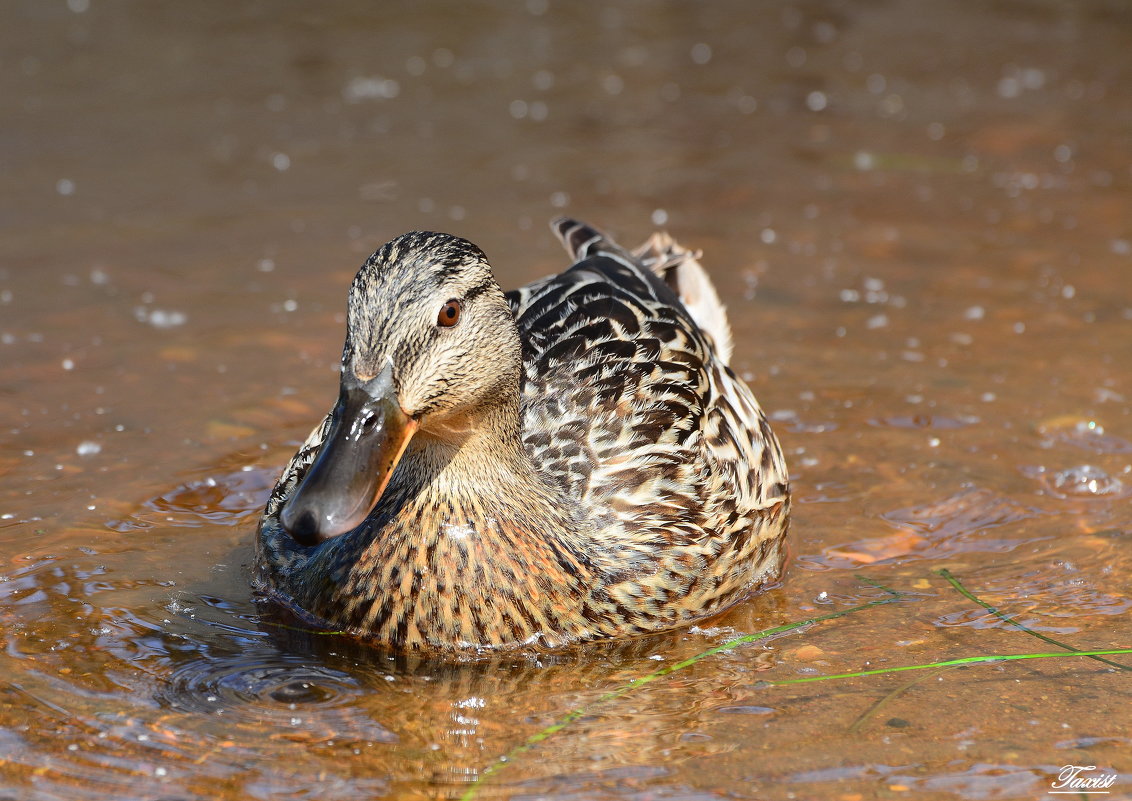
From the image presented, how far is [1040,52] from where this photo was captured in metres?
14.8

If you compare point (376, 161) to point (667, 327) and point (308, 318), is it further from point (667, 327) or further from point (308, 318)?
point (667, 327)

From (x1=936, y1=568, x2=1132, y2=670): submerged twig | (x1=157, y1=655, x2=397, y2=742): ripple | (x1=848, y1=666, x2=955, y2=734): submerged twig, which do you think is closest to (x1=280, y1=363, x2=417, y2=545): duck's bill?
(x1=157, y1=655, x2=397, y2=742): ripple

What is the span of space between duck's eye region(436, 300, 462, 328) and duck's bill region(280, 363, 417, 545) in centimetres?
28

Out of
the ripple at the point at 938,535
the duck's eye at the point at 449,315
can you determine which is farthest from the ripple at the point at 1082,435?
the duck's eye at the point at 449,315

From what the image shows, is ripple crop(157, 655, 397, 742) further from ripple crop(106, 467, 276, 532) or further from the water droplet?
the water droplet

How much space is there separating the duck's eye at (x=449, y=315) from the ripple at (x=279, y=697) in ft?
4.30

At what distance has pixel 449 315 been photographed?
4781mm

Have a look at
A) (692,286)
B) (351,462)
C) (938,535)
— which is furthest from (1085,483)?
(351,462)

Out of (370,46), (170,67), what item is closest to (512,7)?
(370,46)

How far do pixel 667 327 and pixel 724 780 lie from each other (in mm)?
2477

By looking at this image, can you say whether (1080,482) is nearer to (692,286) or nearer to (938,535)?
(938,535)

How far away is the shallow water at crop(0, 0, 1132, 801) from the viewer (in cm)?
462

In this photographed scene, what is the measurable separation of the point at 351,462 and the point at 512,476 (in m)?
0.97

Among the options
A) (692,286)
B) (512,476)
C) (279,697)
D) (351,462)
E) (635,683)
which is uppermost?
(692,286)
